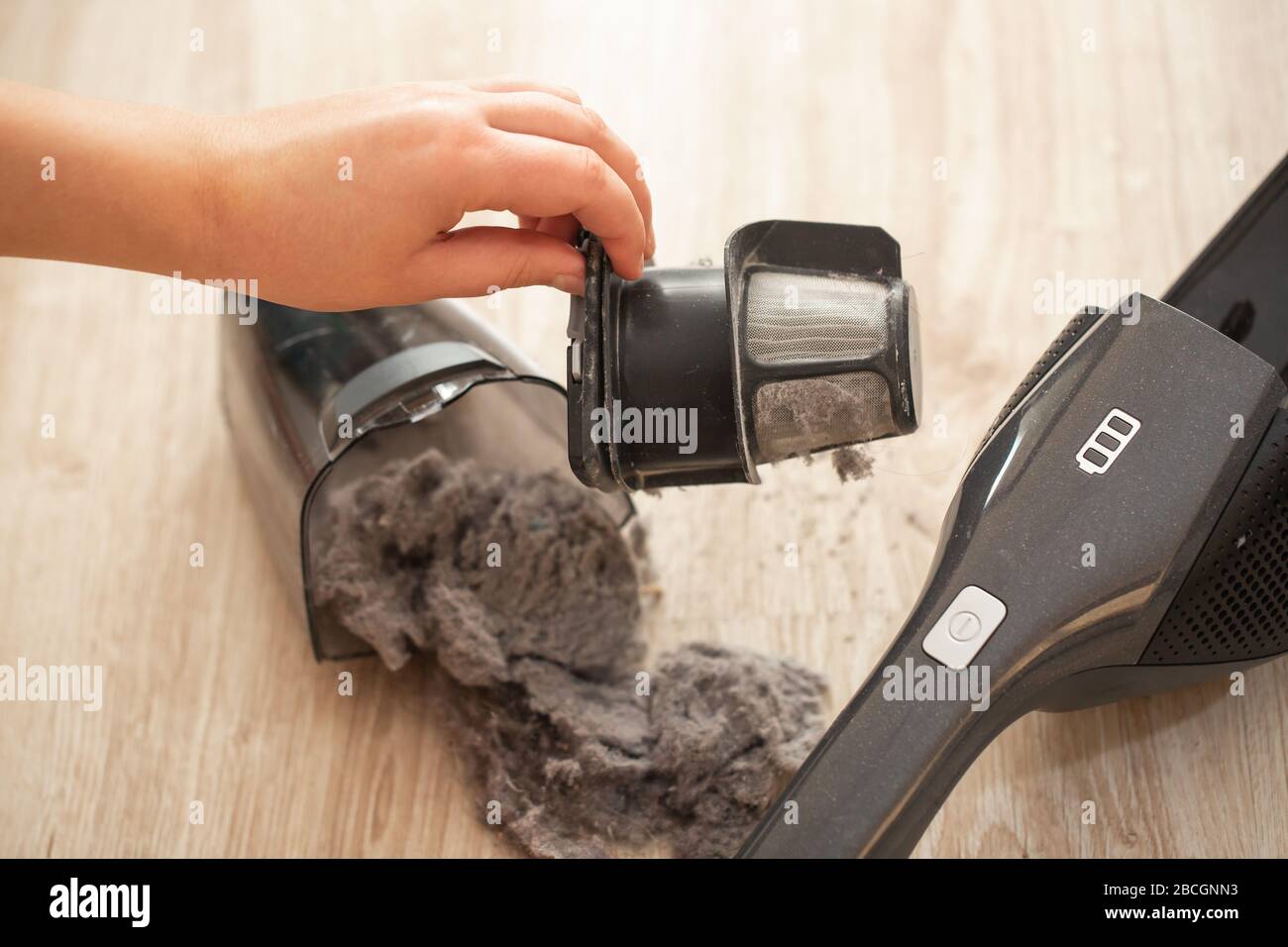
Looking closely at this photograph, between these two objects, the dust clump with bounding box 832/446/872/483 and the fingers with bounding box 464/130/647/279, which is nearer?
the fingers with bounding box 464/130/647/279

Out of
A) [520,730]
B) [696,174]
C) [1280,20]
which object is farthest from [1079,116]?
[520,730]

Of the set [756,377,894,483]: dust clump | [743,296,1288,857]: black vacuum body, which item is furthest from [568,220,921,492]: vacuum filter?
[743,296,1288,857]: black vacuum body

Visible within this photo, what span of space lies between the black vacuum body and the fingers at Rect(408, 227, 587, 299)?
1.08ft

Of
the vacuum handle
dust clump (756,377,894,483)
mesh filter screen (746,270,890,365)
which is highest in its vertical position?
mesh filter screen (746,270,890,365)

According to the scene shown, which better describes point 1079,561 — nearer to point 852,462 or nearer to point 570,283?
point 852,462

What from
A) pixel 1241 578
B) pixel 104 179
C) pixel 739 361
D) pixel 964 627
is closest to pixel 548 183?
pixel 739 361

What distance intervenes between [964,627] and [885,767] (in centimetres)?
10

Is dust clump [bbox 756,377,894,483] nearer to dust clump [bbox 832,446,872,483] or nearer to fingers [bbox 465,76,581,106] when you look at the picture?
dust clump [bbox 832,446,872,483]

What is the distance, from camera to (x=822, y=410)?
762 mm

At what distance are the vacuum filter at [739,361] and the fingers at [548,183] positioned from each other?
0.04m

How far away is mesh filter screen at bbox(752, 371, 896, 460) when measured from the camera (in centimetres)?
75

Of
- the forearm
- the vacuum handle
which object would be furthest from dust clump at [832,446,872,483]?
the forearm

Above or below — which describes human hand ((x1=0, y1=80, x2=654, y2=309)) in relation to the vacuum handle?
above

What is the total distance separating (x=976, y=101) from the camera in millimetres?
1179
